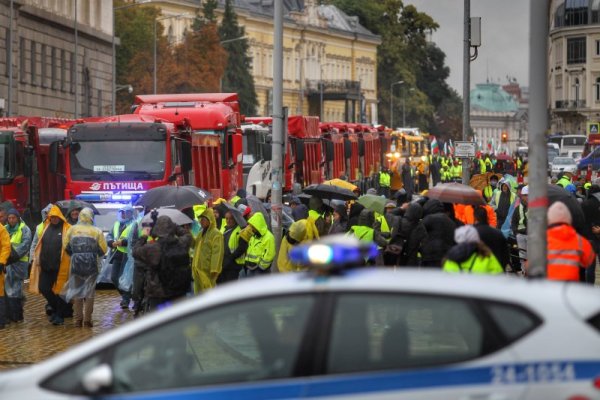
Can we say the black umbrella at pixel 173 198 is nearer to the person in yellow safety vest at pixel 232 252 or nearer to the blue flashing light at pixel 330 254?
the person in yellow safety vest at pixel 232 252

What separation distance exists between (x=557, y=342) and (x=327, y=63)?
156 metres

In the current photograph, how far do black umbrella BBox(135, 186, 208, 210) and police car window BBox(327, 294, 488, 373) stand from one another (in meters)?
16.4

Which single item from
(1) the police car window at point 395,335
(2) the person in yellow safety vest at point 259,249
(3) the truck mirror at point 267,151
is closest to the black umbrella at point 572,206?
(2) the person in yellow safety vest at point 259,249

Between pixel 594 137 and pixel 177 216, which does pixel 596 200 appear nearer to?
pixel 177 216

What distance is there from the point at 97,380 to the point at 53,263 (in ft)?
43.0

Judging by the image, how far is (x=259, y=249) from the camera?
19391 mm

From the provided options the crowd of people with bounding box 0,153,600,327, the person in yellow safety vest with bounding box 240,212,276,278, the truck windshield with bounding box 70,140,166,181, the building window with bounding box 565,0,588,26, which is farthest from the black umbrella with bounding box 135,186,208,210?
the building window with bounding box 565,0,588,26

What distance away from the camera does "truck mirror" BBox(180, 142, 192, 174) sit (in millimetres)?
31828

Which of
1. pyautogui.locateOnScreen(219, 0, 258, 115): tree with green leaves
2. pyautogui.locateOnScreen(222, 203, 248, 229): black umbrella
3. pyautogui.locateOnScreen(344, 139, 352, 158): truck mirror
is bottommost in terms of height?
pyautogui.locateOnScreen(222, 203, 248, 229): black umbrella

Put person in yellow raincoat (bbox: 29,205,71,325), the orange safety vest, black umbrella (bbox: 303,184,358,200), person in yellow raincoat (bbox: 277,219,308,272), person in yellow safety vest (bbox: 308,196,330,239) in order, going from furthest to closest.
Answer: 1. black umbrella (bbox: 303,184,358,200)
2. person in yellow raincoat (bbox: 29,205,71,325)
3. person in yellow safety vest (bbox: 308,196,330,239)
4. person in yellow raincoat (bbox: 277,219,308,272)
5. the orange safety vest

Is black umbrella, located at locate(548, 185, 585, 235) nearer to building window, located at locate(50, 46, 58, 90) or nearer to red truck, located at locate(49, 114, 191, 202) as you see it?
red truck, located at locate(49, 114, 191, 202)

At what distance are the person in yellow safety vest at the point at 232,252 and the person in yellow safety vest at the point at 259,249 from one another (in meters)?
0.10

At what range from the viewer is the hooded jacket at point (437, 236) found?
56.2ft

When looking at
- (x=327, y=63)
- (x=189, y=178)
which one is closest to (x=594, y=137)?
(x=189, y=178)
